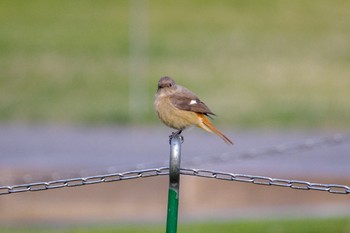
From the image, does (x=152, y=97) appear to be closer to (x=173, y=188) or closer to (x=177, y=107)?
(x=177, y=107)

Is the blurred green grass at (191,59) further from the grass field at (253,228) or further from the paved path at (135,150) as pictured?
the grass field at (253,228)

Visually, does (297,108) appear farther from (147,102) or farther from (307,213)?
(307,213)

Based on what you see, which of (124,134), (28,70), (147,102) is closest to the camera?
(124,134)

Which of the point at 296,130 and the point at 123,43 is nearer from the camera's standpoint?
the point at 296,130

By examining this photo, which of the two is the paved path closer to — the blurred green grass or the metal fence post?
the blurred green grass

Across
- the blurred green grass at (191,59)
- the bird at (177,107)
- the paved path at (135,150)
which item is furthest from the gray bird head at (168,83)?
the blurred green grass at (191,59)

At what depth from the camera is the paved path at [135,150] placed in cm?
1559

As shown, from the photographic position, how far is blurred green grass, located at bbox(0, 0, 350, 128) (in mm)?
25328

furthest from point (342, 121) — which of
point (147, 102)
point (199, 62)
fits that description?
point (199, 62)

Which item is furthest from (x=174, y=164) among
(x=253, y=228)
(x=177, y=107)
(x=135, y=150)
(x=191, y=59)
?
(x=191, y=59)

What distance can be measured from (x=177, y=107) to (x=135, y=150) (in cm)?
1061

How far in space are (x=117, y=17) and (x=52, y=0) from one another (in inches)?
150

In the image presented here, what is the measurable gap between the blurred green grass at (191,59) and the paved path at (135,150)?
5.12ft

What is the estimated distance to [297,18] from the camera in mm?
38812
